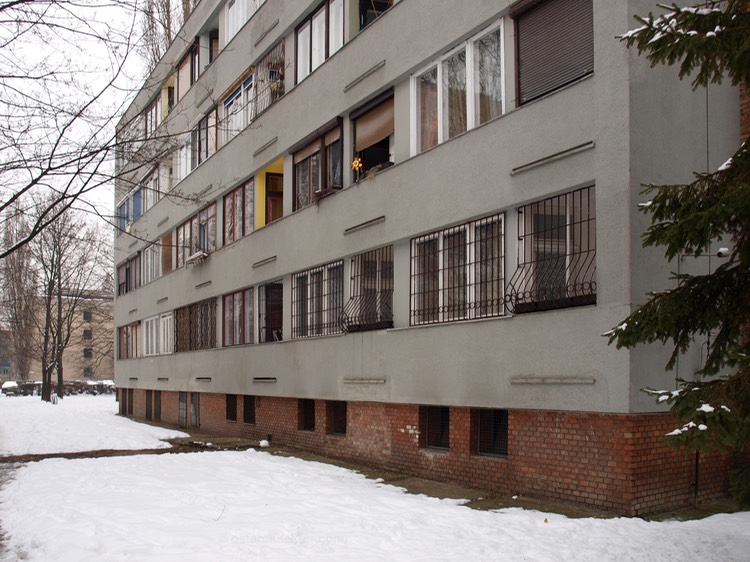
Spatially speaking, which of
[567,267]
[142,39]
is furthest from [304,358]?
[142,39]

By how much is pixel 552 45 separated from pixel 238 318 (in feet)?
45.1

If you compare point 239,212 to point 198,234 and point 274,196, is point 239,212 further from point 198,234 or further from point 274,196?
point 198,234

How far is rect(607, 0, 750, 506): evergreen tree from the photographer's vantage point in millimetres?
5703

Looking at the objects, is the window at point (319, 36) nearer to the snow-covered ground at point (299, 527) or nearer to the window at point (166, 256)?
the snow-covered ground at point (299, 527)

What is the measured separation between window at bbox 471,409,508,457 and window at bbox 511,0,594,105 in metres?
4.55

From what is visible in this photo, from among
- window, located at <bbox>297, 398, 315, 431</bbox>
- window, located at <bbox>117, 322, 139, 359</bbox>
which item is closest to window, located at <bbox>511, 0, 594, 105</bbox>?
window, located at <bbox>297, 398, 315, 431</bbox>

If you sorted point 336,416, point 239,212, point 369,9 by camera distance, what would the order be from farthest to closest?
1. point 239,212
2. point 336,416
3. point 369,9

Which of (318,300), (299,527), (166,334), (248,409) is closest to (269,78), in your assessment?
(318,300)

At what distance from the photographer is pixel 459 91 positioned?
1303 centimetres

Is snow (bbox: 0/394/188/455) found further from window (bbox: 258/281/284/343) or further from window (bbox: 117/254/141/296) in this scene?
window (bbox: 117/254/141/296)

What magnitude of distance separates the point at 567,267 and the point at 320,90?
8.83m

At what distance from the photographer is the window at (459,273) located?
1191 centimetres

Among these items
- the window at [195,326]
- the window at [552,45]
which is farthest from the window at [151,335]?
the window at [552,45]

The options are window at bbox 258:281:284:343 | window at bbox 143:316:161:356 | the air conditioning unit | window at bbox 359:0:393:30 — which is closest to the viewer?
window at bbox 359:0:393:30
